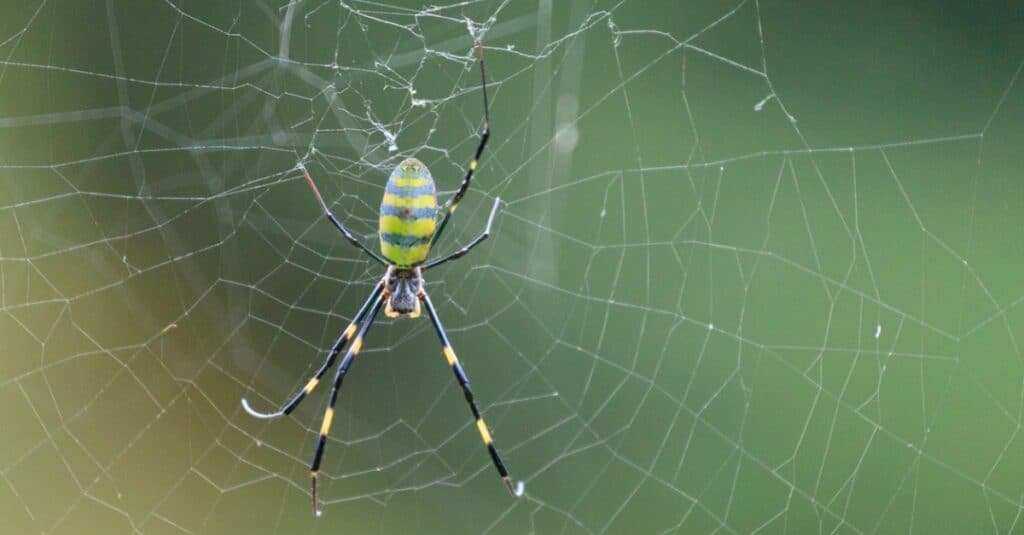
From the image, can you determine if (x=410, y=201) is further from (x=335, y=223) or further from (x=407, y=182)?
(x=335, y=223)

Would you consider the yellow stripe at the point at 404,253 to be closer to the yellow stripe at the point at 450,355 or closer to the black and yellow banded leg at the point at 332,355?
the black and yellow banded leg at the point at 332,355

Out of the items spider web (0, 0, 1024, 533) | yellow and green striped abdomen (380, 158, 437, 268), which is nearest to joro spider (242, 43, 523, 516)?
yellow and green striped abdomen (380, 158, 437, 268)

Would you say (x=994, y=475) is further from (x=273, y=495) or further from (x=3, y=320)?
(x=3, y=320)

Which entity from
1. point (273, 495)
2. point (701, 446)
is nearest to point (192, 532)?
point (273, 495)

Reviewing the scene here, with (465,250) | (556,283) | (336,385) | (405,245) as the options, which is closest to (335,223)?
(405,245)

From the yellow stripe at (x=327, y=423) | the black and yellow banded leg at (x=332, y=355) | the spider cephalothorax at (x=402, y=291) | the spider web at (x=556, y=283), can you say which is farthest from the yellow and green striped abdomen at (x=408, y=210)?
the spider web at (x=556, y=283)

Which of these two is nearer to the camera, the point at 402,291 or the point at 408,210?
the point at 408,210
